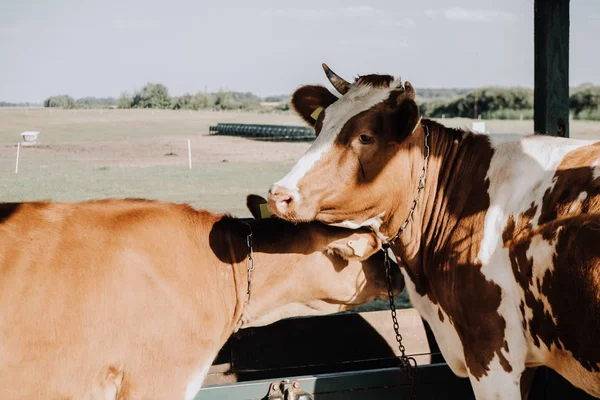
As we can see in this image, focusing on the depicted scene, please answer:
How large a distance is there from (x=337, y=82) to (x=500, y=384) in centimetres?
174

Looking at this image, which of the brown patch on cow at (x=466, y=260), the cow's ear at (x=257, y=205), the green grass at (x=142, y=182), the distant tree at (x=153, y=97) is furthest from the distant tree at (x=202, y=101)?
the brown patch on cow at (x=466, y=260)

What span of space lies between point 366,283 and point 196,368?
109 centimetres

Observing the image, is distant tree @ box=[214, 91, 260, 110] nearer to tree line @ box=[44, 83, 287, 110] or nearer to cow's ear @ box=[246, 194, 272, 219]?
tree line @ box=[44, 83, 287, 110]

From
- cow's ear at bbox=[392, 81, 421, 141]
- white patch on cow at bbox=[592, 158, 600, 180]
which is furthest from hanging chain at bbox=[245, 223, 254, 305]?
white patch on cow at bbox=[592, 158, 600, 180]

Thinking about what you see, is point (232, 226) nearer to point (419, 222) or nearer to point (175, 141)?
point (419, 222)

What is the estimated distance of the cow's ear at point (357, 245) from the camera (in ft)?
12.2

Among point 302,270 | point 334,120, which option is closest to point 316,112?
point 334,120

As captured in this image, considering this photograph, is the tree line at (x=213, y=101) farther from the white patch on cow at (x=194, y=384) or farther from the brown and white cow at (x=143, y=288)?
the white patch on cow at (x=194, y=384)

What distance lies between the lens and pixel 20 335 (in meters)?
3.27

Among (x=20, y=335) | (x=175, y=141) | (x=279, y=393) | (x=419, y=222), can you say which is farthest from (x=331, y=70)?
(x=175, y=141)

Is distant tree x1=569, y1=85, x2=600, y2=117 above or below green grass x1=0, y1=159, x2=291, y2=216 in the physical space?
above

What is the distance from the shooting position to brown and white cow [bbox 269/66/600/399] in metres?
2.78

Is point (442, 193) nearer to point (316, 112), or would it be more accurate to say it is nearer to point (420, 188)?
point (420, 188)

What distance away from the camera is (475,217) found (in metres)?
3.26
